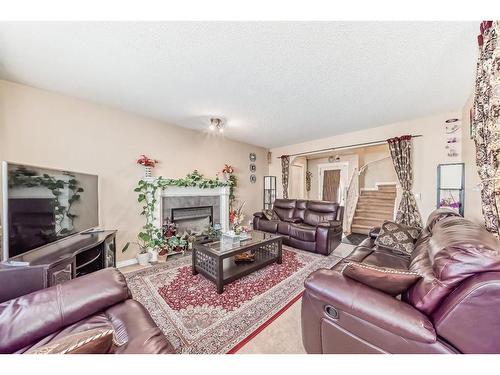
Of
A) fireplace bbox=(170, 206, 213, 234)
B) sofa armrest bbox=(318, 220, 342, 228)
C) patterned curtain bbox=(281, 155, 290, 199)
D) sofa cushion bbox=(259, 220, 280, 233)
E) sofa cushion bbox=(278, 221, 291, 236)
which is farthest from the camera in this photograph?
patterned curtain bbox=(281, 155, 290, 199)

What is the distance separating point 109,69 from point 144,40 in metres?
0.70

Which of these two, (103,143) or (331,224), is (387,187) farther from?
(103,143)

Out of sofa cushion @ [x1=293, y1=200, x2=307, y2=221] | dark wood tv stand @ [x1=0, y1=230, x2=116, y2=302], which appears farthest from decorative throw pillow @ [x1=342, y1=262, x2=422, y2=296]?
sofa cushion @ [x1=293, y1=200, x2=307, y2=221]

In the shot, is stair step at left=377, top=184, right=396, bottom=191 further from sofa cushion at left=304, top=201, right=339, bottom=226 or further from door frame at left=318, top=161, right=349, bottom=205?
sofa cushion at left=304, top=201, right=339, bottom=226

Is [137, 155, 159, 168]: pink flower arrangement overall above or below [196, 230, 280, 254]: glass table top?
above

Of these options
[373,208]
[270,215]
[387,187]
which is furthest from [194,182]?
[387,187]

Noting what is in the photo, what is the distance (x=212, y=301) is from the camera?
1.92 m

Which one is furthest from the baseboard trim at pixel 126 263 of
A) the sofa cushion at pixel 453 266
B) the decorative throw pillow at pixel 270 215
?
the sofa cushion at pixel 453 266

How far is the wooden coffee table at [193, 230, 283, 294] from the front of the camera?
2123 mm

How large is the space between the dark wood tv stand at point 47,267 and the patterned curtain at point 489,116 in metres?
3.08

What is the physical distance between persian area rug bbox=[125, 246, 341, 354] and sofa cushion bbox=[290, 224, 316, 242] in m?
0.59

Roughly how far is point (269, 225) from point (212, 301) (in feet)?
7.49
